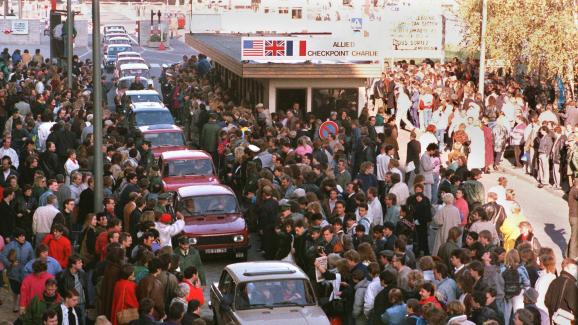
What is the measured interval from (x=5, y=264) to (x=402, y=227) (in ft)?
19.2

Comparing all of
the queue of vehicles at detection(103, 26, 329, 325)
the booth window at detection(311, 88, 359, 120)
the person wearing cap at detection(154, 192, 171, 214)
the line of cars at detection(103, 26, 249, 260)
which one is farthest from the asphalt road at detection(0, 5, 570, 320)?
the booth window at detection(311, 88, 359, 120)

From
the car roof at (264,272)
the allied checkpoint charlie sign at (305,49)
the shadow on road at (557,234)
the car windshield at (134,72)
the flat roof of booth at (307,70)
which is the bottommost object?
the shadow on road at (557,234)

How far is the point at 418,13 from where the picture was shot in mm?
43875

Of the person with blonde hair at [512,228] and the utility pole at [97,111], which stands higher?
the utility pole at [97,111]

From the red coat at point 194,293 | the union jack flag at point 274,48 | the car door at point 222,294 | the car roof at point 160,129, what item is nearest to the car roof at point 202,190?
the car door at point 222,294

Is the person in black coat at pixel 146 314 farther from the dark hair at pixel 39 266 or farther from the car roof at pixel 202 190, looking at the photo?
the car roof at pixel 202 190

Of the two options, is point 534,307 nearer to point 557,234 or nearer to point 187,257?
point 187,257

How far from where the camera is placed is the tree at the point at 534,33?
37.6 metres

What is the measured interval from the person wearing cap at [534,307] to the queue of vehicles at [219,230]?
8.24 feet

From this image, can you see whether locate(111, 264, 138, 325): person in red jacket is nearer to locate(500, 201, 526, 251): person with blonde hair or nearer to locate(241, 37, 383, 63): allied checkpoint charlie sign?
locate(500, 201, 526, 251): person with blonde hair

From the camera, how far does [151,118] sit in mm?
A: 33062

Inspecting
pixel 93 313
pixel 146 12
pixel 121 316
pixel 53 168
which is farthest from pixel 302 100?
pixel 146 12

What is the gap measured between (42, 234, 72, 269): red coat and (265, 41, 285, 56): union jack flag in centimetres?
1922

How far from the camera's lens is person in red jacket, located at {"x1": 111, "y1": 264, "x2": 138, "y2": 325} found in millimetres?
15023
